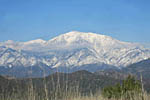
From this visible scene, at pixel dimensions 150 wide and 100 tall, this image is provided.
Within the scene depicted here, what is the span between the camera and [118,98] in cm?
5069

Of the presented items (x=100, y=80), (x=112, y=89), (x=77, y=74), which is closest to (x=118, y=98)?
(x=112, y=89)

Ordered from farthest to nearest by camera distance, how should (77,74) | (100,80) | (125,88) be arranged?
(77,74), (100,80), (125,88)

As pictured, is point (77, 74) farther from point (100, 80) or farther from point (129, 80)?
point (129, 80)

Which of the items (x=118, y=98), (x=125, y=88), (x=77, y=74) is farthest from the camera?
(x=77, y=74)

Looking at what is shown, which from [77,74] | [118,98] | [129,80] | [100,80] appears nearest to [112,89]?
[118,98]

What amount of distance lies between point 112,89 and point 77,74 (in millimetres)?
81600

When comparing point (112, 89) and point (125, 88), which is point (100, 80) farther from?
point (125, 88)

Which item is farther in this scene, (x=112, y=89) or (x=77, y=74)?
(x=77, y=74)

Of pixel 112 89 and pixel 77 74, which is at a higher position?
pixel 77 74

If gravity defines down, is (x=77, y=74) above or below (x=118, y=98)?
above

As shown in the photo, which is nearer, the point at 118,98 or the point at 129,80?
the point at 129,80

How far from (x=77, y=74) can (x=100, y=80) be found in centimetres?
1581

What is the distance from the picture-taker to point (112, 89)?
175 ft

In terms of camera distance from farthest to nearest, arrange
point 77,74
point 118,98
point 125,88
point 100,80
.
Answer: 1. point 77,74
2. point 100,80
3. point 118,98
4. point 125,88
